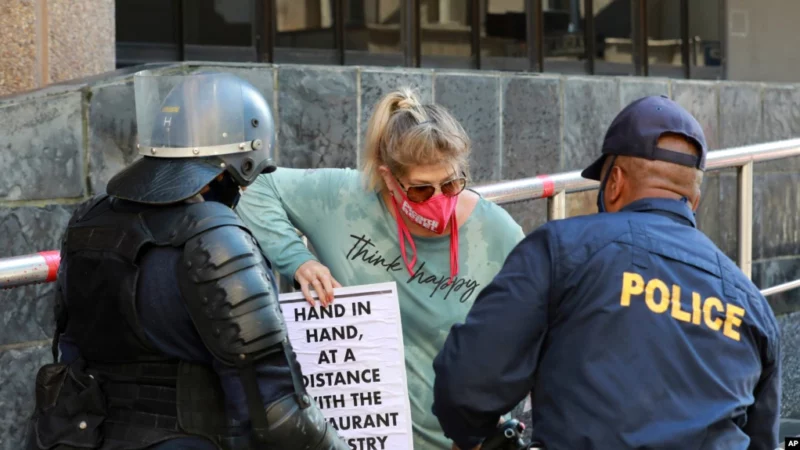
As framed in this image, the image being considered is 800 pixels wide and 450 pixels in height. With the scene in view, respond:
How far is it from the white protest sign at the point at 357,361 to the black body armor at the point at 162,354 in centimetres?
70

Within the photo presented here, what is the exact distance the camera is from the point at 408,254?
3.77 metres

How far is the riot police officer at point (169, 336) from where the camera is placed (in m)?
2.84

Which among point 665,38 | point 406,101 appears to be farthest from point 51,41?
point 665,38

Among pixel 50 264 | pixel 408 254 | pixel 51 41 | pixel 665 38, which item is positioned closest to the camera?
pixel 408 254

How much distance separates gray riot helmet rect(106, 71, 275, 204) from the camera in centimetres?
301

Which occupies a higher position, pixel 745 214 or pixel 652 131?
pixel 652 131

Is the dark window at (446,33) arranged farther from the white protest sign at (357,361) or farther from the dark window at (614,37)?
the white protest sign at (357,361)

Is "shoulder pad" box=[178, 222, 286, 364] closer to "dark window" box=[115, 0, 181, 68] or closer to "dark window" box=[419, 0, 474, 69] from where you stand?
"dark window" box=[115, 0, 181, 68]

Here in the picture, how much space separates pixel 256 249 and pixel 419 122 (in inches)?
36.6

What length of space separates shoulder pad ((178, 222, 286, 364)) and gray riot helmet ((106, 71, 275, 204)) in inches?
6.8

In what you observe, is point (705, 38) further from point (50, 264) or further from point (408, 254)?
point (50, 264)

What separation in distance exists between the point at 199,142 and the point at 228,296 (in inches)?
19.4

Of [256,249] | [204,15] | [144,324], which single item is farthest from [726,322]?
[204,15]

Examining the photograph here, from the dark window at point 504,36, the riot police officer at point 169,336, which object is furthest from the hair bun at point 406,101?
the dark window at point 504,36
